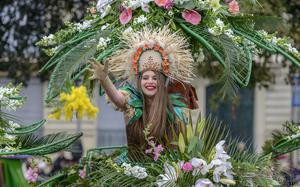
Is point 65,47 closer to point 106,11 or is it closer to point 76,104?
point 106,11

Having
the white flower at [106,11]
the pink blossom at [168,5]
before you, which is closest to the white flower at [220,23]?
the pink blossom at [168,5]

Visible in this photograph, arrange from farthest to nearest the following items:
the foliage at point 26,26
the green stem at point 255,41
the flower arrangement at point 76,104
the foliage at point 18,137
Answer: the flower arrangement at point 76,104 < the foliage at point 26,26 < the green stem at point 255,41 < the foliage at point 18,137

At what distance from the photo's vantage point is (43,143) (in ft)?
23.6

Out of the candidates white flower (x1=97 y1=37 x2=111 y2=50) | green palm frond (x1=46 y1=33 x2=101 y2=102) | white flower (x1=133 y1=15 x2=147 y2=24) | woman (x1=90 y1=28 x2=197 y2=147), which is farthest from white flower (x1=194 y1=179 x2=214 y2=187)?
white flower (x1=133 y1=15 x2=147 y2=24)

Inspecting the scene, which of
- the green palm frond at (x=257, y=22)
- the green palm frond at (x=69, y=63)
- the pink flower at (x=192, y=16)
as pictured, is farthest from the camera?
the green palm frond at (x=257, y=22)

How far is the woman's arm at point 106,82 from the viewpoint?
6.66m

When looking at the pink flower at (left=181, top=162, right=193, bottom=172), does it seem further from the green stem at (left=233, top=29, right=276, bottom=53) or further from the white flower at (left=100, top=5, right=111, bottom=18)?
the white flower at (left=100, top=5, right=111, bottom=18)

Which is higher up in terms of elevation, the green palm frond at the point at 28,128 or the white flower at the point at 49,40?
the white flower at the point at 49,40

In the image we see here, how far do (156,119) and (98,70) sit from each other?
601 mm

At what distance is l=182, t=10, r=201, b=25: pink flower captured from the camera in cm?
739

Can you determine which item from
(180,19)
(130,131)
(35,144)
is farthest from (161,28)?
(35,144)

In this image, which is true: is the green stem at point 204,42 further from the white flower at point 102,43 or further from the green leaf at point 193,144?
the green leaf at point 193,144

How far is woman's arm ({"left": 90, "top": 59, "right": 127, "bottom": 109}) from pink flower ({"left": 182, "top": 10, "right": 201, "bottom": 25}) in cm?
81

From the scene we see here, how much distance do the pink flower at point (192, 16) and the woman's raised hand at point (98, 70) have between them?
3.27 feet
